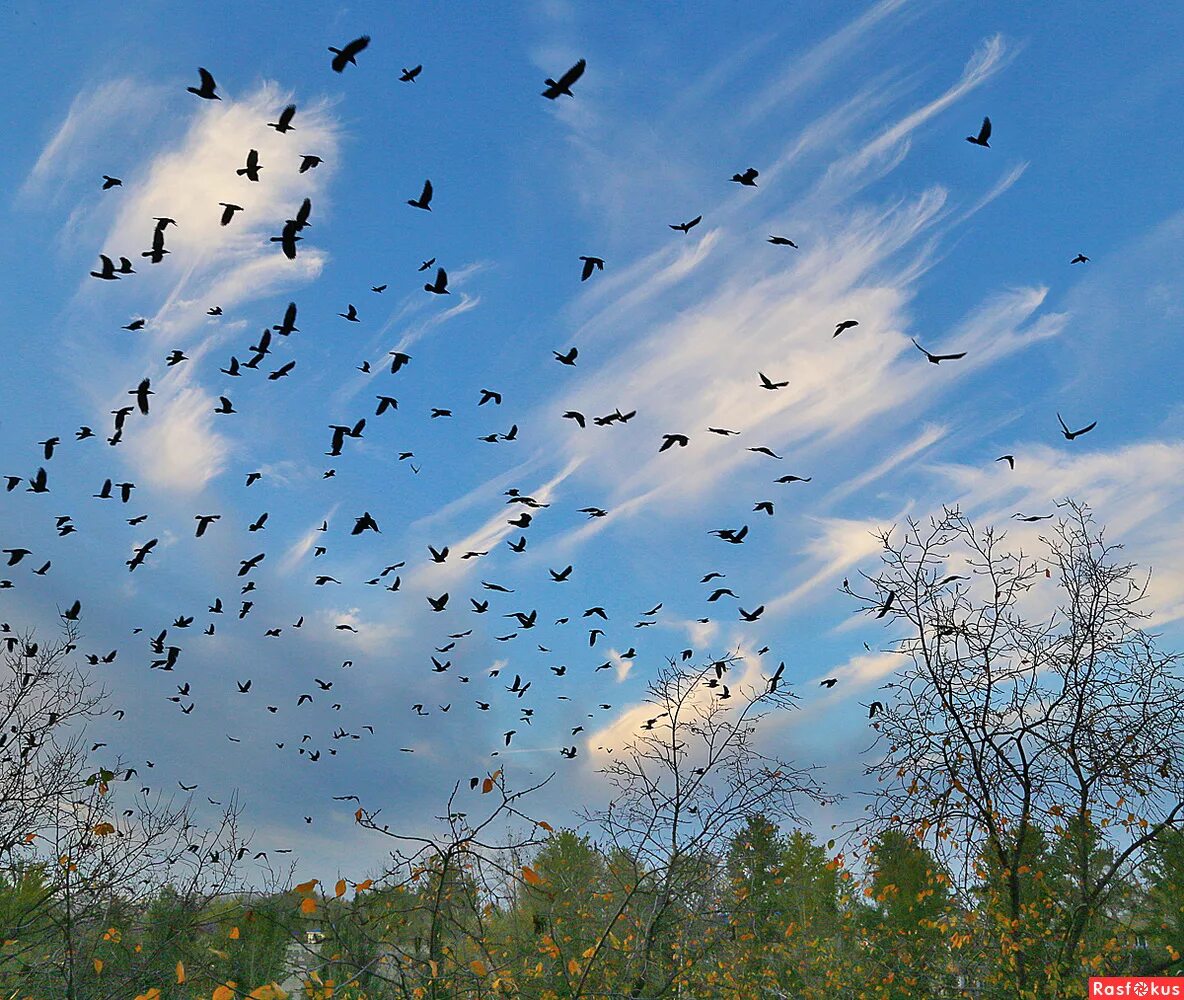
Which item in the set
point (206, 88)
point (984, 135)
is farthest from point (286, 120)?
point (984, 135)

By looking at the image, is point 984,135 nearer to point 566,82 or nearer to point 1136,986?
point 566,82

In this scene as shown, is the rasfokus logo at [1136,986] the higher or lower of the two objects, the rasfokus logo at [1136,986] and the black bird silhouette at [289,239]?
the lower

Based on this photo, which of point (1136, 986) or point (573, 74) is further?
point (1136, 986)

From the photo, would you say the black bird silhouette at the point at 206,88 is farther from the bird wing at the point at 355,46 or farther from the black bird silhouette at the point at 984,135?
the black bird silhouette at the point at 984,135

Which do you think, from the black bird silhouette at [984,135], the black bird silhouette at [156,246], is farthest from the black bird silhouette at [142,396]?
the black bird silhouette at [984,135]

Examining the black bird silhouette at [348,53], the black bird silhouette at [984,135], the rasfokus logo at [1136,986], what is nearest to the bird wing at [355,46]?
the black bird silhouette at [348,53]

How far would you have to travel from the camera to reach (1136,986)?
1325 cm

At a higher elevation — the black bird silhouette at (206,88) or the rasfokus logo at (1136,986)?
the black bird silhouette at (206,88)

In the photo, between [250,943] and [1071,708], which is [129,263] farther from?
[250,943]

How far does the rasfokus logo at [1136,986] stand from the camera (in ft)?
41.8

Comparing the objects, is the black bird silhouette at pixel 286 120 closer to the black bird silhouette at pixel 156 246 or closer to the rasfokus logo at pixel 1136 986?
the black bird silhouette at pixel 156 246

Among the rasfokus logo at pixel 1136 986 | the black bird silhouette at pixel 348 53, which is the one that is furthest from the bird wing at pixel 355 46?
the rasfokus logo at pixel 1136 986

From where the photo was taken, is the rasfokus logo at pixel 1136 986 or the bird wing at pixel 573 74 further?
the rasfokus logo at pixel 1136 986

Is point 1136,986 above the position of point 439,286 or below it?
below
